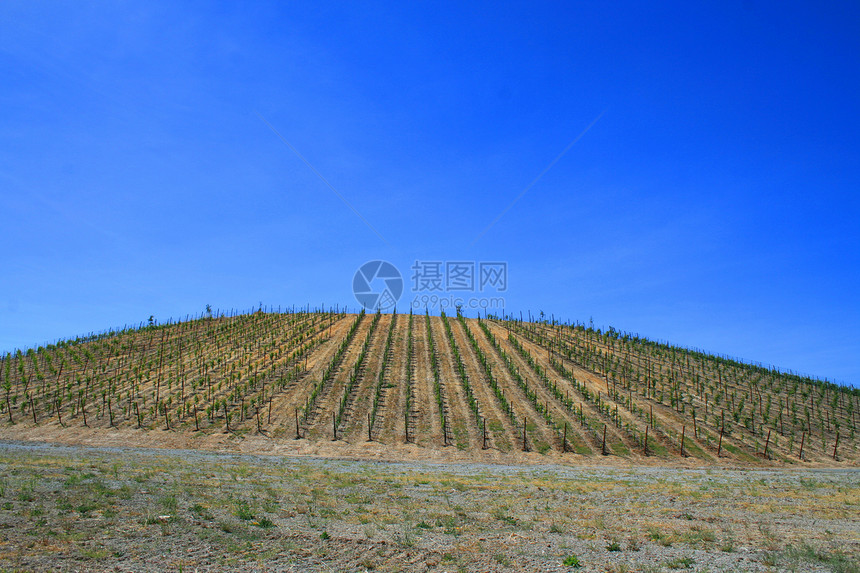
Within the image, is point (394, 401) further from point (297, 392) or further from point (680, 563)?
point (680, 563)

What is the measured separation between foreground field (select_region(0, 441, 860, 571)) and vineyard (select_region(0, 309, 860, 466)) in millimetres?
10694

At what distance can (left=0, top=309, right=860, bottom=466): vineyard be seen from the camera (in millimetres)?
28516

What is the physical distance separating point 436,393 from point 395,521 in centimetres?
2232

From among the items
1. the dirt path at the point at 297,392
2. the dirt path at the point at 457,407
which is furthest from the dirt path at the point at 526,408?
the dirt path at the point at 297,392

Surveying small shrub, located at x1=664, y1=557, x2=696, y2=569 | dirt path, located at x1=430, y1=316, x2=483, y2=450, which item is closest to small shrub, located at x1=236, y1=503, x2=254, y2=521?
small shrub, located at x1=664, y1=557, x2=696, y2=569

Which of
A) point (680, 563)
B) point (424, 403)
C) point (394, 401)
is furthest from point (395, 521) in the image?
point (394, 401)

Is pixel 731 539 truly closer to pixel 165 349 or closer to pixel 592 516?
pixel 592 516

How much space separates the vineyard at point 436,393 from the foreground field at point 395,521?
35.1ft

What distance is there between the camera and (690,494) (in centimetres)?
Result: 1563

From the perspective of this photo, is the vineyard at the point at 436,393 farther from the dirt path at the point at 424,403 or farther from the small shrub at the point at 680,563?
the small shrub at the point at 680,563

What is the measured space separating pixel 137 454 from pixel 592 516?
741 inches

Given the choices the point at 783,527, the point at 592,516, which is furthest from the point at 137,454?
the point at 783,527

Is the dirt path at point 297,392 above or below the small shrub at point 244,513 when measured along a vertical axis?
above

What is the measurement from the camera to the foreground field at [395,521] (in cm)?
899
